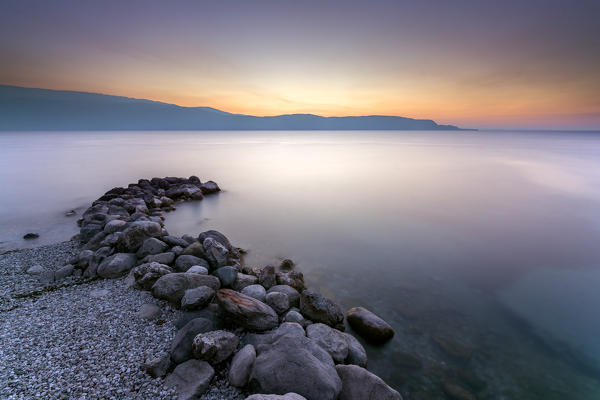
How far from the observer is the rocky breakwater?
4.30 meters

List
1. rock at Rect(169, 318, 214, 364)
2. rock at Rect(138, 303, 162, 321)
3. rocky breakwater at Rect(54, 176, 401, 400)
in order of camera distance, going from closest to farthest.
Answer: rocky breakwater at Rect(54, 176, 401, 400) < rock at Rect(169, 318, 214, 364) < rock at Rect(138, 303, 162, 321)

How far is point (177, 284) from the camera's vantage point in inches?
254

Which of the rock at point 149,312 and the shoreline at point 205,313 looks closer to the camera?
the shoreline at point 205,313

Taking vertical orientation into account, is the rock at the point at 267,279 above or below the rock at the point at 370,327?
above

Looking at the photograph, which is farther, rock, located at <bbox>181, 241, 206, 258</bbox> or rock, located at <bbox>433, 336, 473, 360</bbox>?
rock, located at <bbox>181, 241, 206, 258</bbox>

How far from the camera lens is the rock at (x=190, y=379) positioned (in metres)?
4.20

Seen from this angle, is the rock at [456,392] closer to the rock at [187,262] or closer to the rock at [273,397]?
the rock at [273,397]

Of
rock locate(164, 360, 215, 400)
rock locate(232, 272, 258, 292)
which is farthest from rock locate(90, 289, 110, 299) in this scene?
rock locate(164, 360, 215, 400)

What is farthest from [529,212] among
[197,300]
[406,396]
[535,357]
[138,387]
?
[138,387]

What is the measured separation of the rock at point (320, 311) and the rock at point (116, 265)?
5242 millimetres

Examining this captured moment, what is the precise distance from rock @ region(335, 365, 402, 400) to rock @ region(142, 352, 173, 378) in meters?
2.96

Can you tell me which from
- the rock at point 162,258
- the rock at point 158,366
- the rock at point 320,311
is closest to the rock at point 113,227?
the rock at point 162,258

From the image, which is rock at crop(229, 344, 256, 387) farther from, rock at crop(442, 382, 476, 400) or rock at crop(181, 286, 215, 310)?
rock at crop(442, 382, 476, 400)

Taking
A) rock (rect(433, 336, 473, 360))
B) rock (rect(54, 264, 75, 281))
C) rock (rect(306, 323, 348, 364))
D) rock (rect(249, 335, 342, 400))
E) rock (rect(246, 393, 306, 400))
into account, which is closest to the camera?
rock (rect(246, 393, 306, 400))
